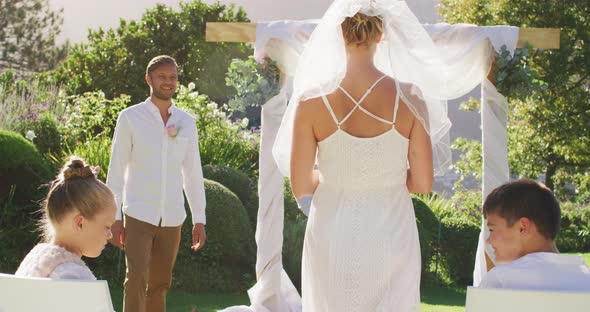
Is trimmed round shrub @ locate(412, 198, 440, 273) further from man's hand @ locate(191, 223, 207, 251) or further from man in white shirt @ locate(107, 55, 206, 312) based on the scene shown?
man in white shirt @ locate(107, 55, 206, 312)

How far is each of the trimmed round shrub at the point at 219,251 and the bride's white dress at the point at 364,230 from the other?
5.23m

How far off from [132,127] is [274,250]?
5.64 ft

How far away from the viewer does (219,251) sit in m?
8.95

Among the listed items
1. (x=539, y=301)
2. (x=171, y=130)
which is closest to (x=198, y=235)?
(x=171, y=130)

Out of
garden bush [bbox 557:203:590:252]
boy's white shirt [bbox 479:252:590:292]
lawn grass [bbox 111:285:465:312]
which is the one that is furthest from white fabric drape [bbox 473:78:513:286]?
garden bush [bbox 557:203:590:252]

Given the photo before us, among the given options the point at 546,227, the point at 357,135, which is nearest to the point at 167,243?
the point at 357,135

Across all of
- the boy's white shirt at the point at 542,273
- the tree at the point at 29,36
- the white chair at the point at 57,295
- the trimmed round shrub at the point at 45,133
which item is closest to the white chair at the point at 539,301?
the boy's white shirt at the point at 542,273

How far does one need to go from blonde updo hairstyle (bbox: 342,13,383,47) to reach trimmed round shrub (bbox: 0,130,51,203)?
243 inches

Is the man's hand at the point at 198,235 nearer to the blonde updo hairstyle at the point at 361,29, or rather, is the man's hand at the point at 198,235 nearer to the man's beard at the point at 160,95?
the man's beard at the point at 160,95

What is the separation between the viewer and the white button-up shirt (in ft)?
17.6

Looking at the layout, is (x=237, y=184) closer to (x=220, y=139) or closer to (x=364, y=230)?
(x=220, y=139)

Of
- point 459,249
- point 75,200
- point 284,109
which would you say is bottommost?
point 459,249

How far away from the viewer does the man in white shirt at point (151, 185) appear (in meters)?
5.30

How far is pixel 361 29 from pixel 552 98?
11264mm
